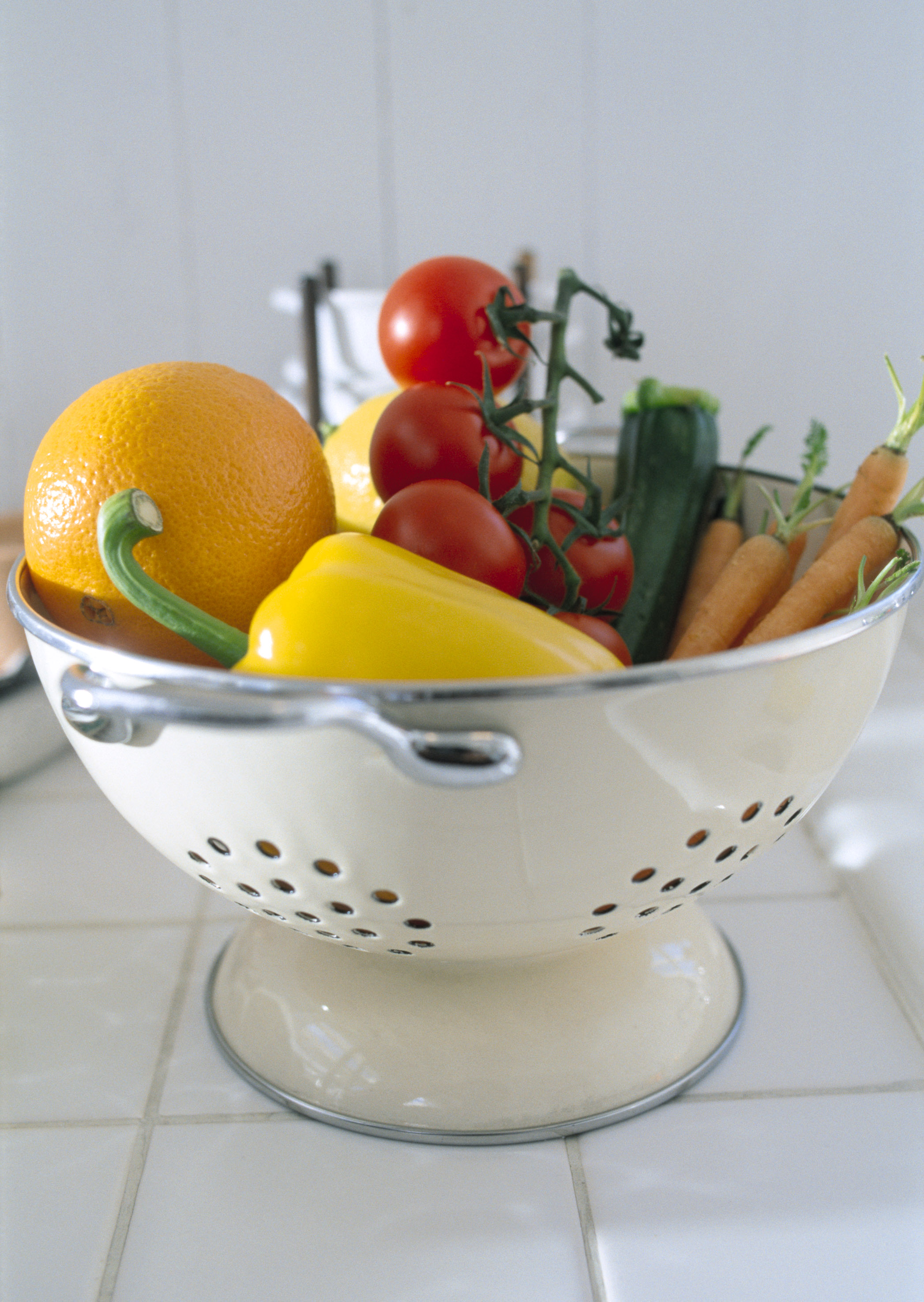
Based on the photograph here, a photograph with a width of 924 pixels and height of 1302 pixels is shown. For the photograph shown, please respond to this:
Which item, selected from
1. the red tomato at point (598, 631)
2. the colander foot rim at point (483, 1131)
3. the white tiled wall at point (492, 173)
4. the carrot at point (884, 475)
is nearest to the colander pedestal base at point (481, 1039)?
the colander foot rim at point (483, 1131)

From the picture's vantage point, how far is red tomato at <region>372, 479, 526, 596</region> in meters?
0.39

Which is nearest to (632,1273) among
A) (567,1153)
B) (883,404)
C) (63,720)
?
(567,1153)

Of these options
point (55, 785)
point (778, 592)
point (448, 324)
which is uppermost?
point (448, 324)

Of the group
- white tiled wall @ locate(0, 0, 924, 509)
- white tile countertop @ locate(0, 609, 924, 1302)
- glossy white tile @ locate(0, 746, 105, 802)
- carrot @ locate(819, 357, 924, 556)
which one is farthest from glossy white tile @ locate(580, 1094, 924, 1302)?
white tiled wall @ locate(0, 0, 924, 509)

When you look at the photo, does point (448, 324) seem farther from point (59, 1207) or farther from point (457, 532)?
point (59, 1207)

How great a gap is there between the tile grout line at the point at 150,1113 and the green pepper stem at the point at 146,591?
0.20 m

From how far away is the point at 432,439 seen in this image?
44cm

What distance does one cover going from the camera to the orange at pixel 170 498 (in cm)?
39

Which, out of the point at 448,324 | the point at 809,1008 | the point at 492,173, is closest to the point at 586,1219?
the point at 809,1008

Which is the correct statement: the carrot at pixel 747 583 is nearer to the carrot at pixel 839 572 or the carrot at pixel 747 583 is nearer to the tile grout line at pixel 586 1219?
the carrot at pixel 839 572

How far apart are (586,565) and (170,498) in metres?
0.18

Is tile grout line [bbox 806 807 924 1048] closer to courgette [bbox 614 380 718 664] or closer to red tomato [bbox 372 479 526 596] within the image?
courgette [bbox 614 380 718 664]

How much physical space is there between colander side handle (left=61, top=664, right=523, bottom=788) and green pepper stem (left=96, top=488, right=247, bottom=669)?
0.23ft

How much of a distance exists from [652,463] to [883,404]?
0.95 metres
